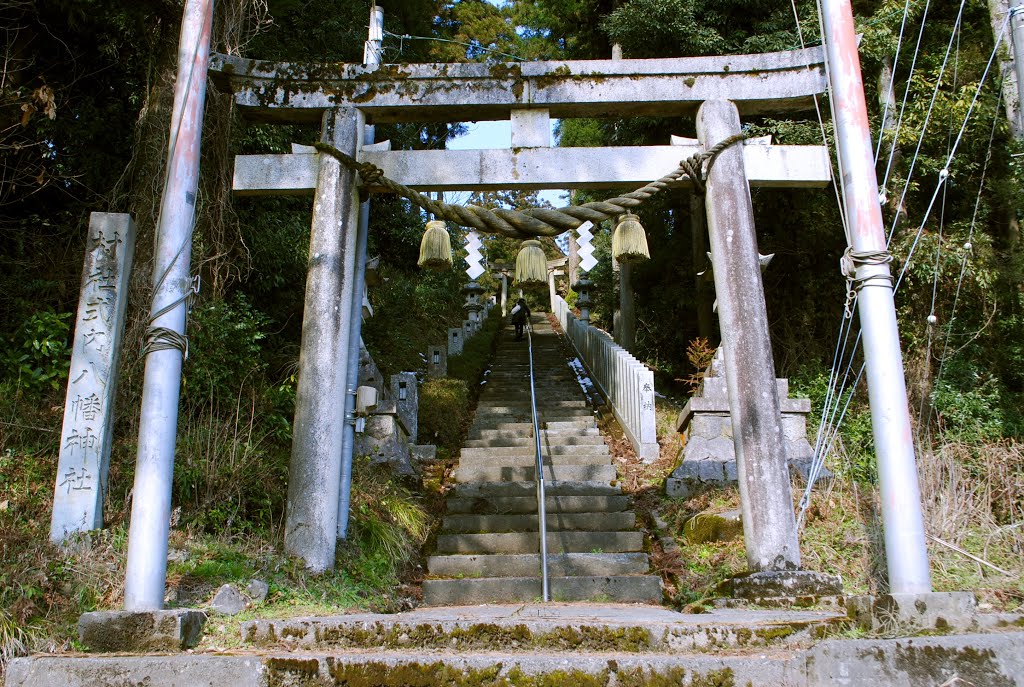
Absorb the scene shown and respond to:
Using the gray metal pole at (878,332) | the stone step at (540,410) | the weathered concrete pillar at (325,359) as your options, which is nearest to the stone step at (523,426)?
the stone step at (540,410)

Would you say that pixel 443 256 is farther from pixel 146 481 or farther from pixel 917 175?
pixel 917 175

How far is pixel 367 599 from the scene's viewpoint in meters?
5.43

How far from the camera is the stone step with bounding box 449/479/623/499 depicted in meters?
7.79

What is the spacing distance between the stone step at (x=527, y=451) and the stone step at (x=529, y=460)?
2.0 inches

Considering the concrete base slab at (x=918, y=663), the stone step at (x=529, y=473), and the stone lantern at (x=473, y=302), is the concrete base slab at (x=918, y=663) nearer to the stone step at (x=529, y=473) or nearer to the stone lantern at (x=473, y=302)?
the stone step at (x=529, y=473)

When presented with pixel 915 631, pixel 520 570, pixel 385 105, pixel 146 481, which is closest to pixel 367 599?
pixel 520 570

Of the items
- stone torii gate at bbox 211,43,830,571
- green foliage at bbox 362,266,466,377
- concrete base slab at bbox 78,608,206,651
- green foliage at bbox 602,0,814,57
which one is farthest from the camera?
green foliage at bbox 362,266,466,377

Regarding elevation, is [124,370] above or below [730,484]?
above

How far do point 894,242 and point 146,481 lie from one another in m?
8.98

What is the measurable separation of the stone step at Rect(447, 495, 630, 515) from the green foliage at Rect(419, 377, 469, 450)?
2.10 meters

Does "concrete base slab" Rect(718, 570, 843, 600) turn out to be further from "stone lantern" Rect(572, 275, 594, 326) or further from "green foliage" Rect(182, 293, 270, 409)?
"stone lantern" Rect(572, 275, 594, 326)

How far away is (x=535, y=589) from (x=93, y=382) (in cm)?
348

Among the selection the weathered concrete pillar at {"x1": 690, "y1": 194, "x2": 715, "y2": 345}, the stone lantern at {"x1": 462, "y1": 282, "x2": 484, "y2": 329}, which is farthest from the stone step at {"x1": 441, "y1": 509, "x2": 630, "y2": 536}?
the stone lantern at {"x1": 462, "y1": 282, "x2": 484, "y2": 329}

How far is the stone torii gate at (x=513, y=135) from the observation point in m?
5.88
